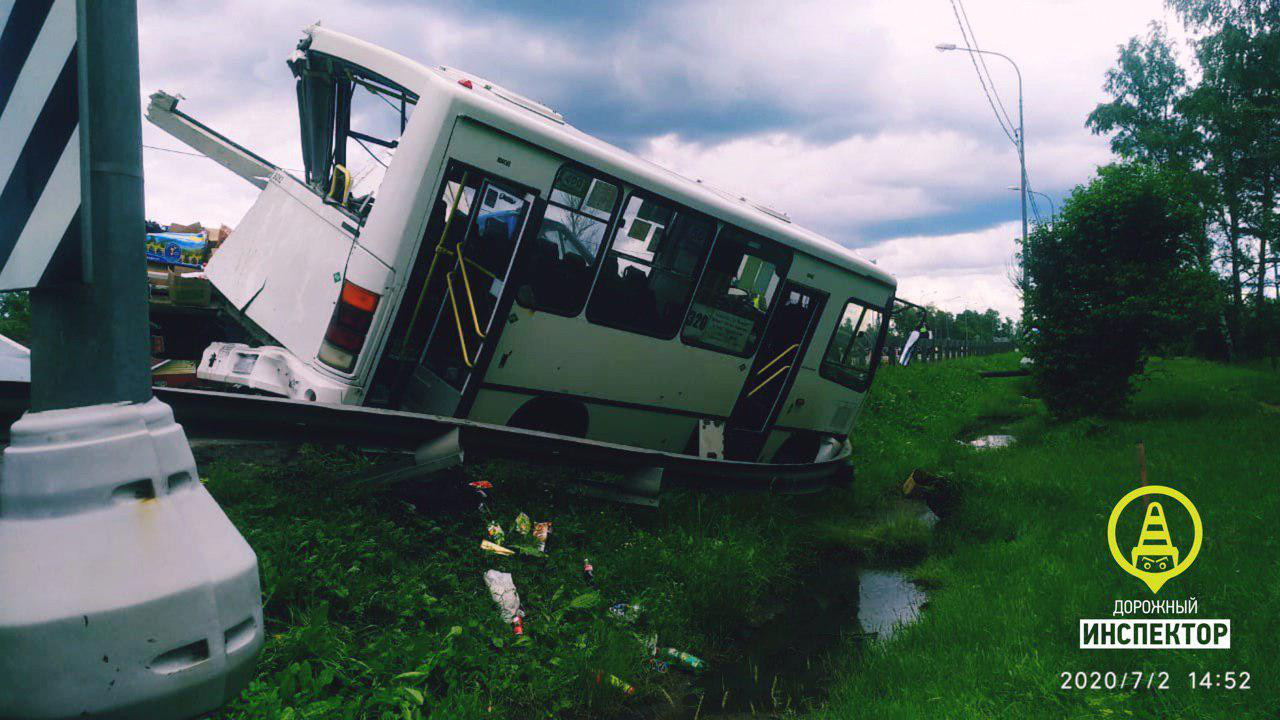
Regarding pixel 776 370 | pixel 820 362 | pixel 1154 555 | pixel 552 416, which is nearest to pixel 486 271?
pixel 552 416

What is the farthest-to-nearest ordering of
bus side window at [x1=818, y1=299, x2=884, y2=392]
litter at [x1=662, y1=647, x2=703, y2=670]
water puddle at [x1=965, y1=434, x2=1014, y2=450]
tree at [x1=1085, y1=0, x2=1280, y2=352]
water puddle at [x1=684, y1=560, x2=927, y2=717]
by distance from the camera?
tree at [x1=1085, y1=0, x2=1280, y2=352] < water puddle at [x1=965, y1=434, x2=1014, y2=450] < bus side window at [x1=818, y1=299, x2=884, y2=392] < litter at [x1=662, y1=647, x2=703, y2=670] < water puddle at [x1=684, y1=560, x2=927, y2=717]

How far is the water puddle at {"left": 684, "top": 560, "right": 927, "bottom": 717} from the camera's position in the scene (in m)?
4.55

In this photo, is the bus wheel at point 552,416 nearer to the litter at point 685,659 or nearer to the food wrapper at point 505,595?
the food wrapper at point 505,595

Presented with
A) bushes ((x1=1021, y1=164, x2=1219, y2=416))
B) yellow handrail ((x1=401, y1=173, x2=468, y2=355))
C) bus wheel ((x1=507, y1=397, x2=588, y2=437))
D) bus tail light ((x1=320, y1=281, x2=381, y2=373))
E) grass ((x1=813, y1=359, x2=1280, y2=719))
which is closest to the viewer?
grass ((x1=813, y1=359, x2=1280, y2=719))

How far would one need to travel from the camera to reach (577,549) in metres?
5.69

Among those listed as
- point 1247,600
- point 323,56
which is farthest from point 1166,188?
point 323,56

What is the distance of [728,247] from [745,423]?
2387 mm

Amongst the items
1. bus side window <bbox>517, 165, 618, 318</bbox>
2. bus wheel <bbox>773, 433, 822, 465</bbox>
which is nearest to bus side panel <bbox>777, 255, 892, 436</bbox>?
bus wheel <bbox>773, 433, 822, 465</bbox>

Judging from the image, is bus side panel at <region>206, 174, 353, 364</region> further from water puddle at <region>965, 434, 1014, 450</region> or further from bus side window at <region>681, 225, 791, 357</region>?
water puddle at <region>965, 434, 1014, 450</region>

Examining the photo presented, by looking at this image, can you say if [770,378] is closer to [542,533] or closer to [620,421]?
[620,421]

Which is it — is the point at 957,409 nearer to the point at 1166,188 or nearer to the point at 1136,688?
the point at 1166,188

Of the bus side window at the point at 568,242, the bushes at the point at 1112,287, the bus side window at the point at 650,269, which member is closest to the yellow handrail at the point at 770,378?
the bus side window at the point at 650,269

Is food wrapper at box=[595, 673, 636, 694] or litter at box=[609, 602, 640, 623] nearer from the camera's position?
food wrapper at box=[595, 673, 636, 694]

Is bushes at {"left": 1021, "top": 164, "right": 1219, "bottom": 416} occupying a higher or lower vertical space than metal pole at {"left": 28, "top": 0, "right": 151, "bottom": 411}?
higher
